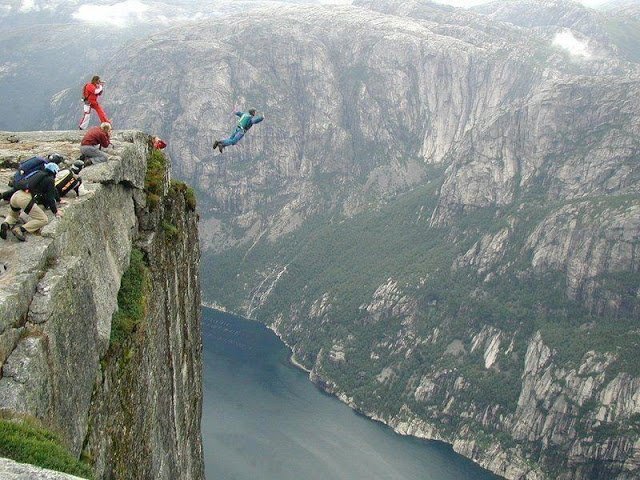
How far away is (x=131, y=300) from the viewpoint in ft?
61.4

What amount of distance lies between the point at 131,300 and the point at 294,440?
5458 inches

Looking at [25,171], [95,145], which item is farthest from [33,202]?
[95,145]

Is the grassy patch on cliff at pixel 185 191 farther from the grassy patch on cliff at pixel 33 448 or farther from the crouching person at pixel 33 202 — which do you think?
the grassy patch on cliff at pixel 33 448

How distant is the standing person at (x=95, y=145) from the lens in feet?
67.4

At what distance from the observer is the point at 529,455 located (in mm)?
180125

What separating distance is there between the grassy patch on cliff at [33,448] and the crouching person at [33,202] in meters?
5.32

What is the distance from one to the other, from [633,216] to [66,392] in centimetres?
20411

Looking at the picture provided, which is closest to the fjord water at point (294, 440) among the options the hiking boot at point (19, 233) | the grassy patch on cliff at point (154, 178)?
the grassy patch on cliff at point (154, 178)

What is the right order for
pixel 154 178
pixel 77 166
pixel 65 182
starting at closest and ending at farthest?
pixel 65 182 → pixel 77 166 → pixel 154 178

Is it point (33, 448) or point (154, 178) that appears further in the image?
point (154, 178)

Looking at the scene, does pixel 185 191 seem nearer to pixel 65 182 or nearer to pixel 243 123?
pixel 243 123

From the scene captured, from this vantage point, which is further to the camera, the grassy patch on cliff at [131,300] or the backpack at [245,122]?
the backpack at [245,122]

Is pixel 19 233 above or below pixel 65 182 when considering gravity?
below

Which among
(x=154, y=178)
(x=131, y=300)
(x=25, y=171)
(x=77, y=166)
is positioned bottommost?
(x=131, y=300)
